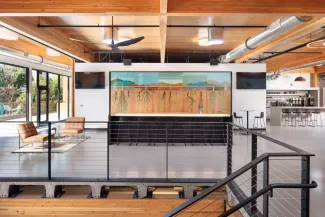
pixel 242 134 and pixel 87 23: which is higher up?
pixel 87 23

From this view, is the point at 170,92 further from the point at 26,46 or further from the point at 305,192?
the point at 305,192

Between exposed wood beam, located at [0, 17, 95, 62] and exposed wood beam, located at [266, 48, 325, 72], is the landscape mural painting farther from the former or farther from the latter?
exposed wood beam, located at [266, 48, 325, 72]

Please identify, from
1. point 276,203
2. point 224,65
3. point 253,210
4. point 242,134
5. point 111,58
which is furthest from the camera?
point 111,58

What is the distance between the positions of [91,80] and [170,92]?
3.01 meters

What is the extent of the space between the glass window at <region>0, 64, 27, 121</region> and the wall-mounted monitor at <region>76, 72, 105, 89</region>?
1.89m

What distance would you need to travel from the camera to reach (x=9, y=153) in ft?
21.0

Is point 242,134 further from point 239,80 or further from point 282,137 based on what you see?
point 239,80

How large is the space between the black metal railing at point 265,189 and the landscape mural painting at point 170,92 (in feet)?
16.8

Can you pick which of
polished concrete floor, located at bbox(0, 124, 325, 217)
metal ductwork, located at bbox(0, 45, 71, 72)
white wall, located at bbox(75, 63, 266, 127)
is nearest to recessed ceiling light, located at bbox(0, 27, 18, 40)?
metal ductwork, located at bbox(0, 45, 71, 72)

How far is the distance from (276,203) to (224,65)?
7.62m

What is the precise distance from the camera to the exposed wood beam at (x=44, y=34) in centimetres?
558

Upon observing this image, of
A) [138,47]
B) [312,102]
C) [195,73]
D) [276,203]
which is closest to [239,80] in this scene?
[195,73]

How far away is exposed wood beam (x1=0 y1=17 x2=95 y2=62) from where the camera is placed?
5584 millimetres

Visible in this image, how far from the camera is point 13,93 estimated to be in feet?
31.0
